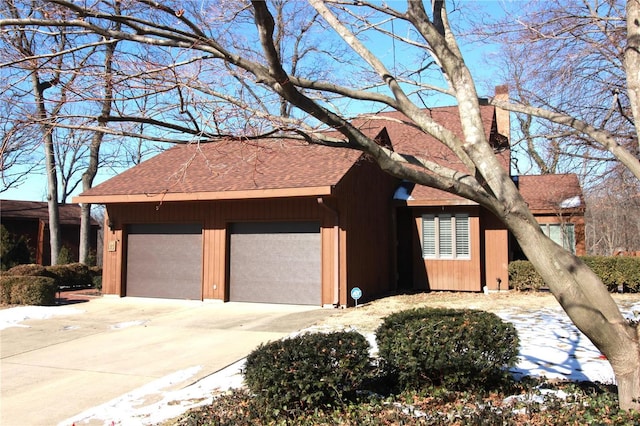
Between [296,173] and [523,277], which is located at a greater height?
[296,173]

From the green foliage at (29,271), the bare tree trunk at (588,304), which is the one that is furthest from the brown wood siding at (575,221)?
the green foliage at (29,271)

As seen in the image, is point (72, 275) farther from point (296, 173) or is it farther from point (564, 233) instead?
point (564, 233)

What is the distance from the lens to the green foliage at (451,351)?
473 centimetres

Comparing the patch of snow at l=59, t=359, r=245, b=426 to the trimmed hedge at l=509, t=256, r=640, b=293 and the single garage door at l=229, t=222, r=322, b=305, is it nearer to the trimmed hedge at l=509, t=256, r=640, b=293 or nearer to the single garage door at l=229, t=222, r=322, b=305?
the single garage door at l=229, t=222, r=322, b=305

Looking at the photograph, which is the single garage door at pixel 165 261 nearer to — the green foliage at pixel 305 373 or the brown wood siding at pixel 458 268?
the brown wood siding at pixel 458 268

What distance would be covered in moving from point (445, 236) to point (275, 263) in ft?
17.2

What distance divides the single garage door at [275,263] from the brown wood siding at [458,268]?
4.15m

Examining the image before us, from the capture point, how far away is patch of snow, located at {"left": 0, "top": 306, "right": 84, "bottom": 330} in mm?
10398

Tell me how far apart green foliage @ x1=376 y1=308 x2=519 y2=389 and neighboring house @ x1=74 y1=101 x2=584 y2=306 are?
6500 mm

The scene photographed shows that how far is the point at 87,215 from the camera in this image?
71.6 feet

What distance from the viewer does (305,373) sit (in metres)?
4.34

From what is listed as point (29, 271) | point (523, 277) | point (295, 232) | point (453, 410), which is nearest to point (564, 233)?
point (523, 277)

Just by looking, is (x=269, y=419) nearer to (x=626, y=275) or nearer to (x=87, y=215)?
(x=626, y=275)

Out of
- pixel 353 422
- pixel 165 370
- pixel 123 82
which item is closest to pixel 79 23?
pixel 123 82
